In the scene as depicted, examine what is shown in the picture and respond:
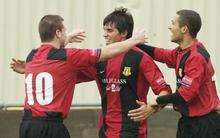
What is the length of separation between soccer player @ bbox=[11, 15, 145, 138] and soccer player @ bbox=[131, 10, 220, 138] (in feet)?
1.65

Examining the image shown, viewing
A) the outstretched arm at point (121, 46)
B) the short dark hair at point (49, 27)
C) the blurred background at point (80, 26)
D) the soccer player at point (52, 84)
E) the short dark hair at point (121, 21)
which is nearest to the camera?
the outstretched arm at point (121, 46)

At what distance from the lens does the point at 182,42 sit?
697 cm

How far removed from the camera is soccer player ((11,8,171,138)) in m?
6.73

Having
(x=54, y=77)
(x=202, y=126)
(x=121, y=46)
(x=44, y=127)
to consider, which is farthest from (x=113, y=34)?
(x=202, y=126)

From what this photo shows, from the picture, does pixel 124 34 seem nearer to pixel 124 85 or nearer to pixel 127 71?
pixel 127 71

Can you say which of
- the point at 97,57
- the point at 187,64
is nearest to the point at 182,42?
the point at 187,64

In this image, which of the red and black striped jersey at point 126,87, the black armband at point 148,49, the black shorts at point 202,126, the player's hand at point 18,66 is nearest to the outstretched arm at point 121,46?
the red and black striped jersey at point 126,87

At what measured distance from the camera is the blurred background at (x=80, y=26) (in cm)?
953

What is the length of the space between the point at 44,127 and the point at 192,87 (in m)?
1.40

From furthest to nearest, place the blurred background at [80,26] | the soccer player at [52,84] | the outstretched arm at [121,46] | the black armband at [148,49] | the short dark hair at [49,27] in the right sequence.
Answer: the blurred background at [80,26]
the black armband at [148,49]
the short dark hair at [49,27]
the soccer player at [52,84]
the outstretched arm at [121,46]

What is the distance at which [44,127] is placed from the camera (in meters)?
6.58

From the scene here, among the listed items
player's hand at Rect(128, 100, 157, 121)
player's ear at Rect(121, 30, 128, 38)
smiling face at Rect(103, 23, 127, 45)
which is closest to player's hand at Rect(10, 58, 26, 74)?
smiling face at Rect(103, 23, 127, 45)

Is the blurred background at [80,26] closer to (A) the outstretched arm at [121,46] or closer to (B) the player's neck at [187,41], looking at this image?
(B) the player's neck at [187,41]

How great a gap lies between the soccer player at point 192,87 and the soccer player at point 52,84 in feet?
1.65
